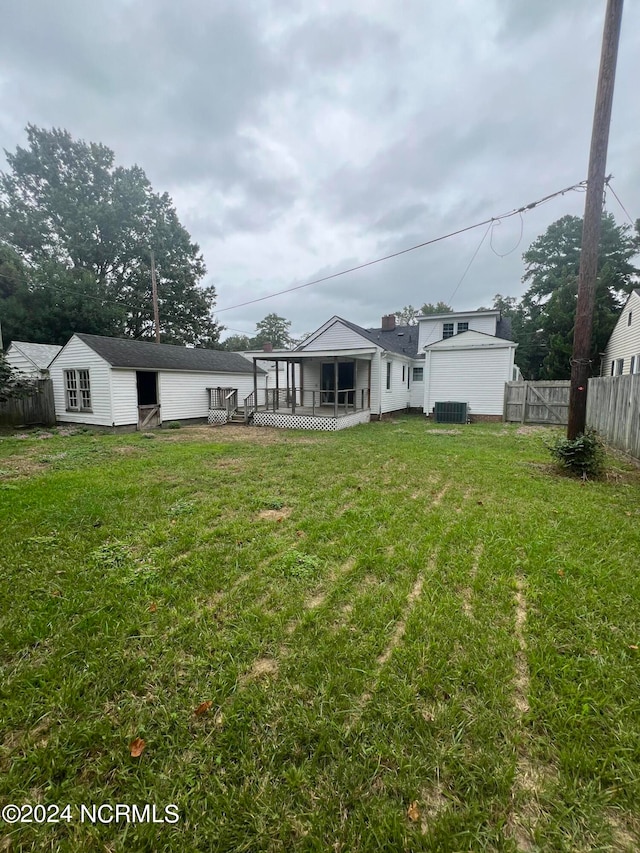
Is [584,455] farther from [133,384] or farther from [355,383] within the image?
[133,384]

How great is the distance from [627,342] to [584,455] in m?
12.5

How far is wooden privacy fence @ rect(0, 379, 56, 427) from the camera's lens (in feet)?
47.3

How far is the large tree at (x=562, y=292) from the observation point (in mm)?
20078

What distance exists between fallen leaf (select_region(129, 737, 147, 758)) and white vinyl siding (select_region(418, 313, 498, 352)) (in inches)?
756

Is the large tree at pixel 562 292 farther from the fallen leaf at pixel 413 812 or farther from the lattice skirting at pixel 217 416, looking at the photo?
the fallen leaf at pixel 413 812

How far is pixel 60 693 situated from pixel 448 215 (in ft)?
50.8

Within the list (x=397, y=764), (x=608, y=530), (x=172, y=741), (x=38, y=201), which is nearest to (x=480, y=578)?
(x=397, y=764)

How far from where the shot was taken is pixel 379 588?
9.68 ft

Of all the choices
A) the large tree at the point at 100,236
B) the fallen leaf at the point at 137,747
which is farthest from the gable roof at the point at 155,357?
the fallen leaf at the point at 137,747

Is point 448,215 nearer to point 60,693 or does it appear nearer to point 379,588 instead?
point 379,588

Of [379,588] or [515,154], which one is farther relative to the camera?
[515,154]

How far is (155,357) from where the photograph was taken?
51.0 feet

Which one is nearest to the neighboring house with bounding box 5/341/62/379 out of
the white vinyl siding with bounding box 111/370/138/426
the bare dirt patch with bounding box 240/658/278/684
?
the white vinyl siding with bounding box 111/370/138/426

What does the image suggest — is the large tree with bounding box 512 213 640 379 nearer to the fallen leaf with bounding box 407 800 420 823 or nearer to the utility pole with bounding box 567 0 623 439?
the utility pole with bounding box 567 0 623 439
